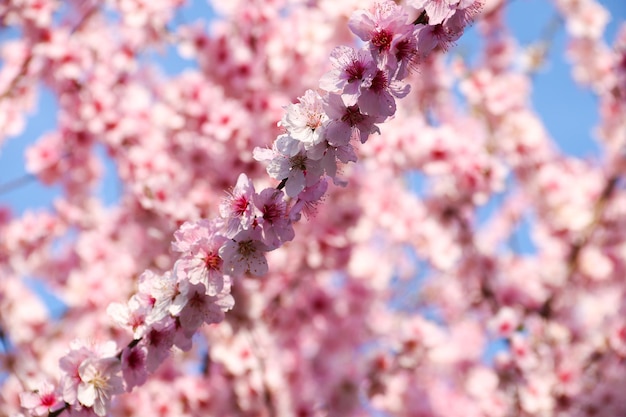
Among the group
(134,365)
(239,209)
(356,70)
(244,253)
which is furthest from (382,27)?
(134,365)

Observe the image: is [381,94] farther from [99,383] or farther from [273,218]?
[99,383]

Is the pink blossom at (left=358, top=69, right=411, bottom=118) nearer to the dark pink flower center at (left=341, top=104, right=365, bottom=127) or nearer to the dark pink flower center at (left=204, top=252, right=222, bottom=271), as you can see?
the dark pink flower center at (left=341, top=104, right=365, bottom=127)

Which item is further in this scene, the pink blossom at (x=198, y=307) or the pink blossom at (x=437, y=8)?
the pink blossom at (x=198, y=307)

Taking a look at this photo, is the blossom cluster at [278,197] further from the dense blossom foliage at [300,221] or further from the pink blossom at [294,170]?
the dense blossom foliage at [300,221]

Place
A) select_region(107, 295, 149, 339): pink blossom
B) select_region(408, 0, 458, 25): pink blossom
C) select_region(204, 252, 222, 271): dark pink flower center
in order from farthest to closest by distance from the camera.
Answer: select_region(107, 295, 149, 339): pink blossom → select_region(204, 252, 222, 271): dark pink flower center → select_region(408, 0, 458, 25): pink blossom

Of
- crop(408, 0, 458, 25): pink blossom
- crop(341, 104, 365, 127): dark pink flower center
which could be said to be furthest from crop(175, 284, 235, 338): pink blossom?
crop(408, 0, 458, 25): pink blossom

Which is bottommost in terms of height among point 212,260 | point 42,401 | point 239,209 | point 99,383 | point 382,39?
point 42,401

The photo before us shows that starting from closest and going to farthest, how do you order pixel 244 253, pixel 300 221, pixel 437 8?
pixel 437 8
pixel 244 253
pixel 300 221

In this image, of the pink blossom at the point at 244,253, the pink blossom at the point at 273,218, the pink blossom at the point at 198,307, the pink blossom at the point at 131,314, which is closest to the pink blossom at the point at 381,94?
the pink blossom at the point at 273,218

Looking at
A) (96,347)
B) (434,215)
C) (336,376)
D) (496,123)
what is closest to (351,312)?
(336,376)
